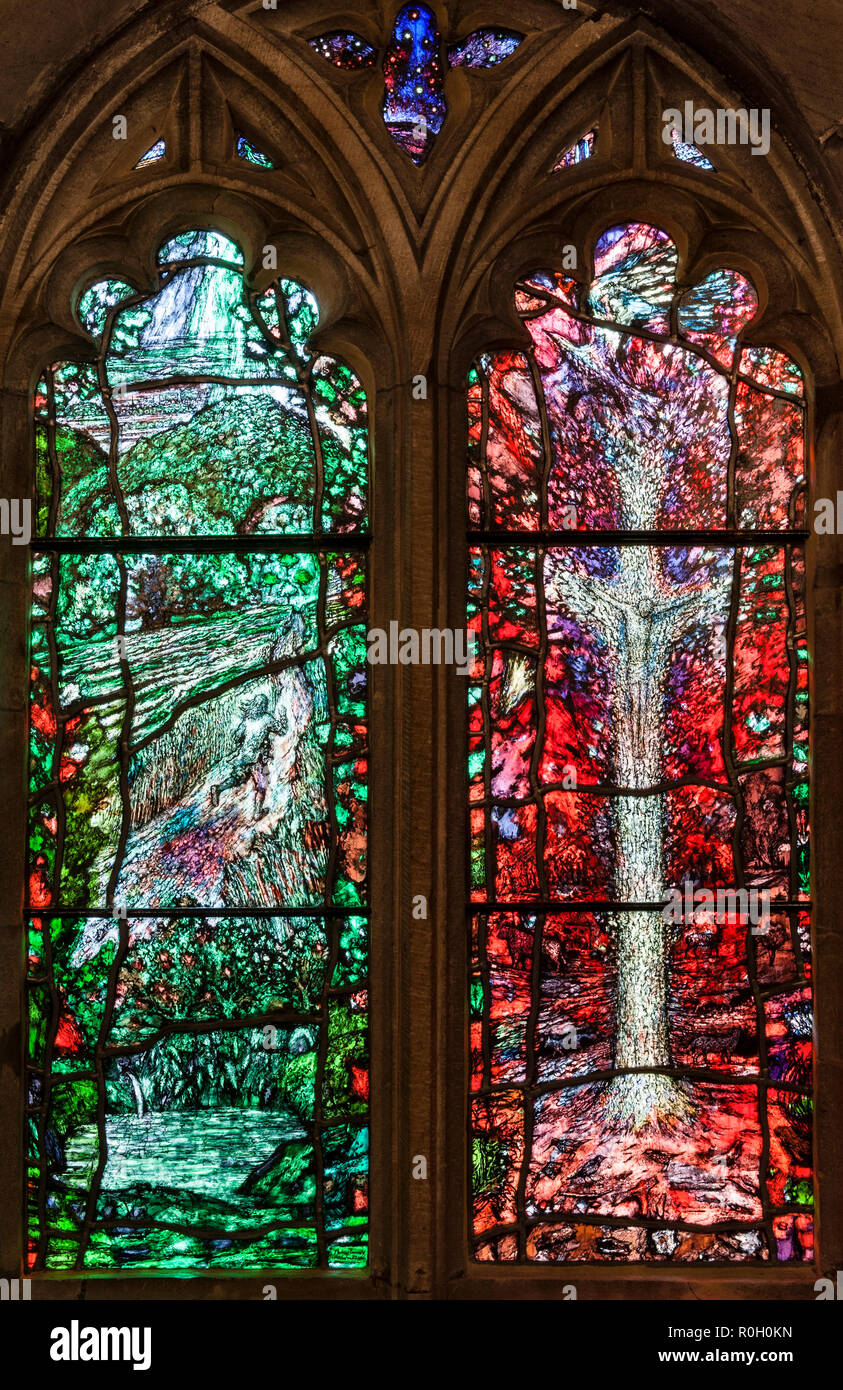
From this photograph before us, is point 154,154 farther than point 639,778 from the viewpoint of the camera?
Yes

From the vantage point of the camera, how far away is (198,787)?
3992 millimetres

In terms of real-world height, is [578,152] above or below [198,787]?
above

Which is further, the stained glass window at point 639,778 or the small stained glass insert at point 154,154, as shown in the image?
the small stained glass insert at point 154,154

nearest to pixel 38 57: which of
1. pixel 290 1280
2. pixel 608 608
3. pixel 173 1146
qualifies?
pixel 608 608

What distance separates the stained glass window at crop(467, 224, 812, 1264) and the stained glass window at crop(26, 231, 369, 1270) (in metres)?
0.34

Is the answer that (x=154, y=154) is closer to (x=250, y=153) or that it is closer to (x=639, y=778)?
(x=250, y=153)

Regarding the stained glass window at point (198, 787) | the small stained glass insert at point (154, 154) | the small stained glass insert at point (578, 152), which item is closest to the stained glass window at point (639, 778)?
the small stained glass insert at point (578, 152)

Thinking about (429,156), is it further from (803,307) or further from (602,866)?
(602,866)

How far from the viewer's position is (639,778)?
401 centimetres

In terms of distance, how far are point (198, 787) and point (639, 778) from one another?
1.05 m

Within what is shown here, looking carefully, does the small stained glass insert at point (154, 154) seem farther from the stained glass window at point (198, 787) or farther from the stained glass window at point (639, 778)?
the stained glass window at point (639, 778)

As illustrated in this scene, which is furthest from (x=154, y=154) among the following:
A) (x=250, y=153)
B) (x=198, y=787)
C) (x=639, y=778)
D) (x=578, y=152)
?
(x=639, y=778)

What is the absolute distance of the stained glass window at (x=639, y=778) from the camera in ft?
12.8

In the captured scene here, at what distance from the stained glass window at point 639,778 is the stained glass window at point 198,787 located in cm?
34
